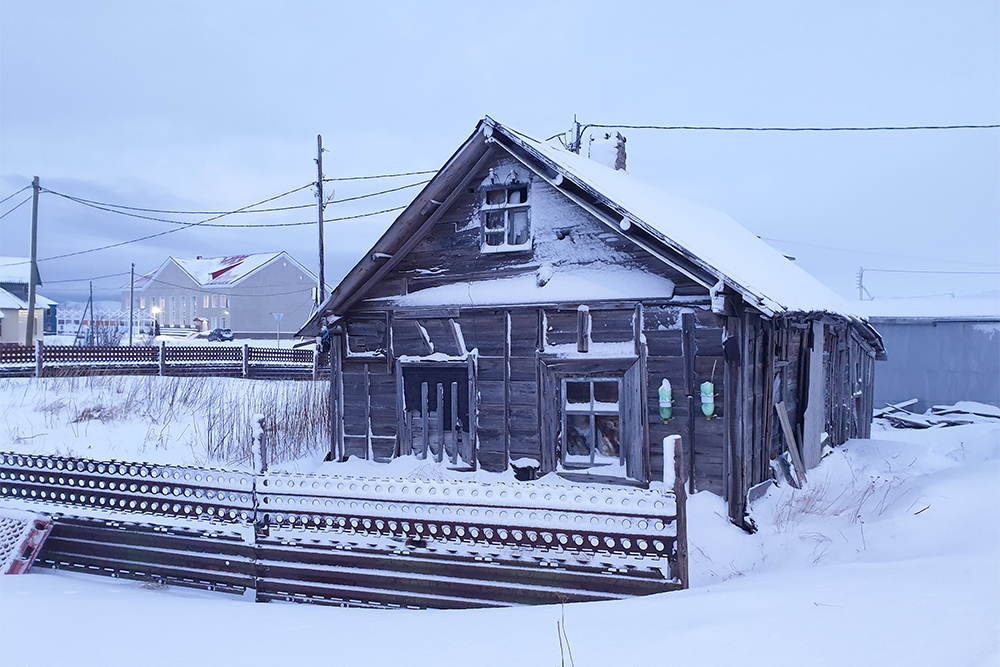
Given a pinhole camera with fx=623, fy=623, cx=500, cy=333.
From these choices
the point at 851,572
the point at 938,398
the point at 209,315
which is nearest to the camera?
the point at 851,572

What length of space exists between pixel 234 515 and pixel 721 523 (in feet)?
20.4

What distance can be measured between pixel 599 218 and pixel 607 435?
342 cm

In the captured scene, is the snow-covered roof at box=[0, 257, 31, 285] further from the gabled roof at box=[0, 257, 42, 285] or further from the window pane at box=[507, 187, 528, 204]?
the window pane at box=[507, 187, 528, 204]

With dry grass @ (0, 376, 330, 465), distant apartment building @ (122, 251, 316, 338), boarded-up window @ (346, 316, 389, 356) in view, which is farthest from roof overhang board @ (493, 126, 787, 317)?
distant apartment building @ (122, 251, 316, 338)

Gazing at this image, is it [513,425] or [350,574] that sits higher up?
[513,425]

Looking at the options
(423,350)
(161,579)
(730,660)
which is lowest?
(161,579)

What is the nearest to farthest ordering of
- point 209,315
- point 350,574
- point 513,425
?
1. point 350,574
2. point 513,425
3. point 209,315

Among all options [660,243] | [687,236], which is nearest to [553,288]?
[660,243]

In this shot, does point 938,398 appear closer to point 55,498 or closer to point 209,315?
point 55,498

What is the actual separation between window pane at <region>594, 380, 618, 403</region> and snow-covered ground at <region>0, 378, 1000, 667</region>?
1990 millimetres

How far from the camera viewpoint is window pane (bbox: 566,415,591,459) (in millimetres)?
10039

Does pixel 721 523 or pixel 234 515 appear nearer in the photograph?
pixel 234 515

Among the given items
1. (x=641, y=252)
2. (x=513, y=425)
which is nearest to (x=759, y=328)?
(x=641, y=252)

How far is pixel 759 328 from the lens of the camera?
9664 mm
